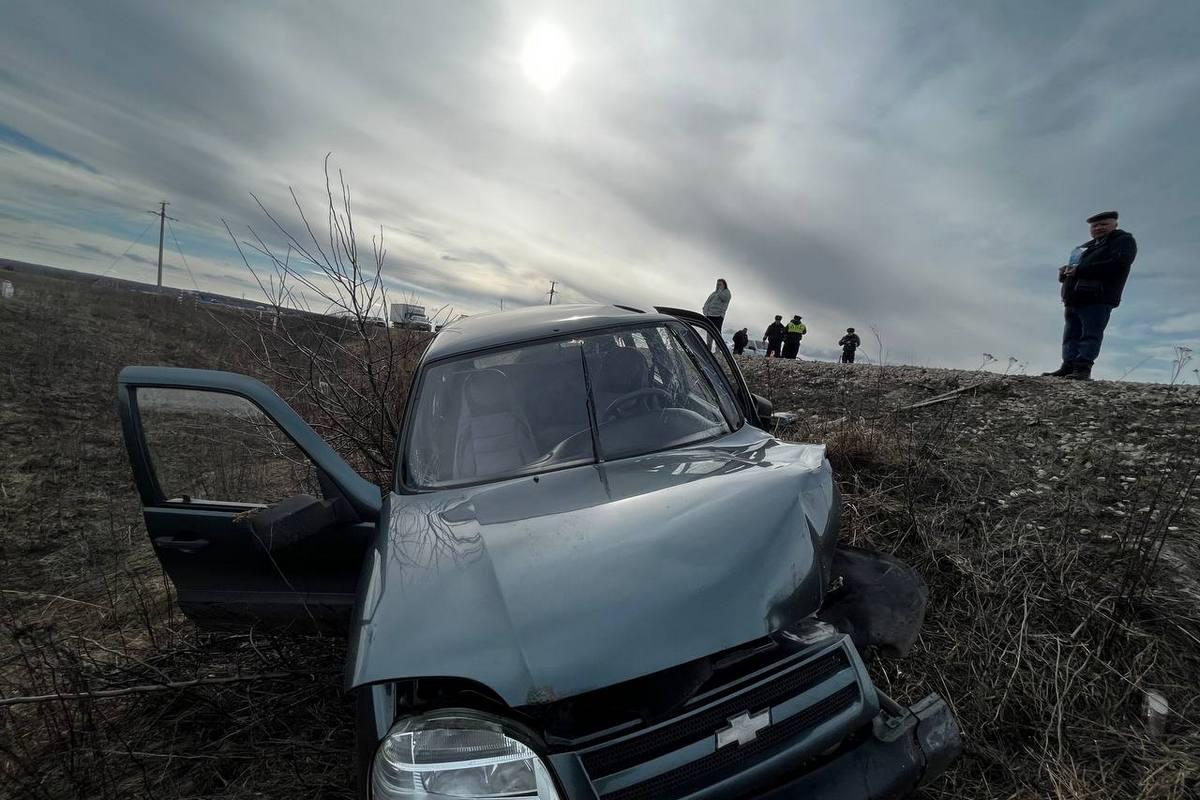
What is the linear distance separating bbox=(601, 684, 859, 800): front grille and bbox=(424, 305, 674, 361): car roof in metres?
1.89

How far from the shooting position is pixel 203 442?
2.87 metres

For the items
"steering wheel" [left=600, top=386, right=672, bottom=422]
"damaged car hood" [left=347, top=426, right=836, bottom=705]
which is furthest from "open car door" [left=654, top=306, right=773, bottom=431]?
"damaged car hood" [left=347, top=426, right=836, bottom=705]

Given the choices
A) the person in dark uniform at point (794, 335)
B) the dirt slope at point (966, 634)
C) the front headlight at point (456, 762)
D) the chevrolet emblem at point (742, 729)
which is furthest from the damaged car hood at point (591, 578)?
the person in dark uniform at point (794, 335)

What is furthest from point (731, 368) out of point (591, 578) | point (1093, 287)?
point (1093, 287)

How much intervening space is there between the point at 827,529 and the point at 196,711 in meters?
3.16

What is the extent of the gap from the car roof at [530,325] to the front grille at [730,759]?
6.21 feet

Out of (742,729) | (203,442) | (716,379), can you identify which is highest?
(716,379)

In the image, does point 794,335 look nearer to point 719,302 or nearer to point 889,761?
point 719,302

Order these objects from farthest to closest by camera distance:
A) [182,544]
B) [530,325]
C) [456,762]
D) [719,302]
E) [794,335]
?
[794,335] < [719,302] < [530,325] < [182,544] < [456,762]

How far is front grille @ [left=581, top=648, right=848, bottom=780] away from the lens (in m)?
1.21

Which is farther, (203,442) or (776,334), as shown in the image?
(776,334)

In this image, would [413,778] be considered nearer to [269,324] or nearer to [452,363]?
[452,363]

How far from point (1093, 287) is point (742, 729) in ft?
23.6

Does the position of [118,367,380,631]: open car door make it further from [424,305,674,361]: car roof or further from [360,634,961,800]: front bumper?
[360,634,961,800]: front bumper
